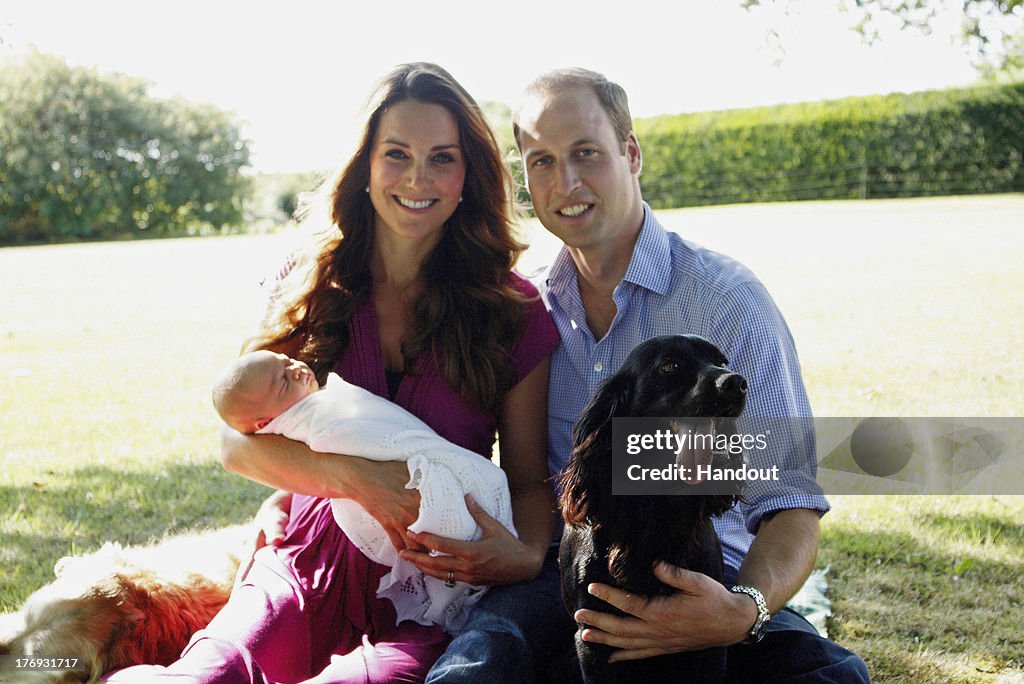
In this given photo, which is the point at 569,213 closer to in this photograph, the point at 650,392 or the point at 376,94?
the point at 376,94

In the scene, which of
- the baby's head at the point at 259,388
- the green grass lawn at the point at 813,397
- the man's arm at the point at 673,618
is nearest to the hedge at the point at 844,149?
the green grass lawn at the point at 813,397

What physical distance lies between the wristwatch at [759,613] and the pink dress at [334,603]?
0.94m

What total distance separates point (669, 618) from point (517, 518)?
35.0 inches

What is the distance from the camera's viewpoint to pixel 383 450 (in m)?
2.94

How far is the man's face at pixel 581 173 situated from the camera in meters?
3.21

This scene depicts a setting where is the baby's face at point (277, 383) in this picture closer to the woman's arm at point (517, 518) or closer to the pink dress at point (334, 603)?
the pink dress at point (334, 603)

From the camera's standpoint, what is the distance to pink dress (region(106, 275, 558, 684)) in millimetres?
2648

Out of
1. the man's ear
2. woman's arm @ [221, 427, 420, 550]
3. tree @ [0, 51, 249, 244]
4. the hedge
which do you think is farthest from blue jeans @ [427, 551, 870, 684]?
tree @ [0, 51, 249, 244]

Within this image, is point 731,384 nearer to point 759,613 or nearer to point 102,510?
point 759,613

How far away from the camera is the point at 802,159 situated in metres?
27.8

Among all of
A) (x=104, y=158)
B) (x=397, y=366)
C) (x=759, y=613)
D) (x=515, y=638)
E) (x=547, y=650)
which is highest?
(x=104, y=158)

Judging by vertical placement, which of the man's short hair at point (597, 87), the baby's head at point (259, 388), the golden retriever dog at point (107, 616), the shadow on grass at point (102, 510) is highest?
the man's short hair at point (597, 87)

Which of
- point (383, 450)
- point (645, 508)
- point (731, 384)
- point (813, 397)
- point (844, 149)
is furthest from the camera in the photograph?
point (844, 149)

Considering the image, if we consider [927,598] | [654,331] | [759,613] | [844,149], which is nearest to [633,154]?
[654,331]
